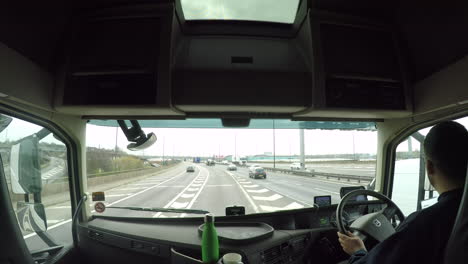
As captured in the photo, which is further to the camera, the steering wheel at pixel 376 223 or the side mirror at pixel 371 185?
the side mirror at pixel 371 185

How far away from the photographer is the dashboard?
2234mm

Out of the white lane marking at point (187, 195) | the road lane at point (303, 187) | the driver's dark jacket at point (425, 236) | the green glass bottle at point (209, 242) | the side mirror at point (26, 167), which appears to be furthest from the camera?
the white lane marking at point (187, 195)

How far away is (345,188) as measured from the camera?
9.98 ft

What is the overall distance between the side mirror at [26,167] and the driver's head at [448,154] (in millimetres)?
3290

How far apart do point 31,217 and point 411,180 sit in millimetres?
4438

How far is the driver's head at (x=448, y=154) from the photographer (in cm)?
133

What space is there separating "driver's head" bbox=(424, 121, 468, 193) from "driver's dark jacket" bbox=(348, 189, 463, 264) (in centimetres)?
7

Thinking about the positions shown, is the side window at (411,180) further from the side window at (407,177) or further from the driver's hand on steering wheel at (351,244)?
the driver's hand on steering wheel at (351,244)

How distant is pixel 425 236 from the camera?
1.25 m

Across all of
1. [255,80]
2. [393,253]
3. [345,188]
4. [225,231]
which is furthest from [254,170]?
[393,253]

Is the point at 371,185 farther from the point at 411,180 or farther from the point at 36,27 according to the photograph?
the point at 36,27

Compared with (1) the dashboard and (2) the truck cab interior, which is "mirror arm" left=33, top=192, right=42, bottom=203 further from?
(1) the dashboard

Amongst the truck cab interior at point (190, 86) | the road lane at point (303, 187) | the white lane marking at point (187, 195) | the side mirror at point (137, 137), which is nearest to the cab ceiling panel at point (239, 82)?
the truck cab interior at point (190, 86)

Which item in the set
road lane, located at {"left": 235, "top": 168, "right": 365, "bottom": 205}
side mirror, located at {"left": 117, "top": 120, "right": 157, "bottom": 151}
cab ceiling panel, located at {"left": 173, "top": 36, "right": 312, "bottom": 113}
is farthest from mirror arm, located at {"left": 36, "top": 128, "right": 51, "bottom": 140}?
road lane, located at {"left": 235, "top": 168, "right": 365, "bottom": 205}
